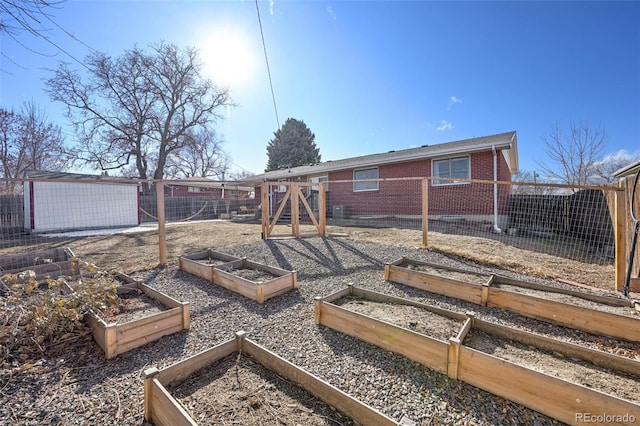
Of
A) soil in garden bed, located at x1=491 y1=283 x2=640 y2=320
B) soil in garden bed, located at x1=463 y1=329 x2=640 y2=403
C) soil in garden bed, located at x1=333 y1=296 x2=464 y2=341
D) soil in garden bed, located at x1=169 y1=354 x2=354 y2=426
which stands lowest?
soil in garden bed, located at x1=169 y1=354 x2=354 y2=426

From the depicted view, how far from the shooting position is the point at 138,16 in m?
6.48

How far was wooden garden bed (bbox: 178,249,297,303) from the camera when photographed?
333cm

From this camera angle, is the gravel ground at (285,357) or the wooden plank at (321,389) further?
the gravel ground at (285,357)

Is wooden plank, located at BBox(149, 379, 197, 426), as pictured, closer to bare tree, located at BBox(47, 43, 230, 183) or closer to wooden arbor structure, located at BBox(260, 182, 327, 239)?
wooden arbor structure, located at BBox(260, 182, 327, 239)

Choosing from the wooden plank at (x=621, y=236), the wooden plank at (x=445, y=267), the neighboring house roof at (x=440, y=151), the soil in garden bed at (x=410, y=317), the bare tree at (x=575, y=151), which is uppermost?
the bare tree at (x=575, y=151)

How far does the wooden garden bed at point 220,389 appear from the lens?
1385mm

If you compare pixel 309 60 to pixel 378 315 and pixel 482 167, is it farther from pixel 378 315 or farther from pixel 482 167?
pixel 378 315

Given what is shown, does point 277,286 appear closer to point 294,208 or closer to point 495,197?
point 294,208

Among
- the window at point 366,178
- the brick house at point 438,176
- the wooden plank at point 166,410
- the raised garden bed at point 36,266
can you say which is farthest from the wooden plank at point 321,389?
the window at point 366,178

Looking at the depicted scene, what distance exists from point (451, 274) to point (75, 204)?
1506 centimetres

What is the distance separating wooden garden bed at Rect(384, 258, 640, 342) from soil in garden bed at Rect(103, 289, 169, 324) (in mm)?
3145

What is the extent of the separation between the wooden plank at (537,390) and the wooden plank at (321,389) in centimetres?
82

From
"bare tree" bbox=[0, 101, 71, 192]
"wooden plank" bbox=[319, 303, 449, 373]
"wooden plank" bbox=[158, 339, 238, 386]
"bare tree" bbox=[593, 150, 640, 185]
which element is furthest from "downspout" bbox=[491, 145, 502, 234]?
"bare tree" bbox=[0, 101, 71, 192]

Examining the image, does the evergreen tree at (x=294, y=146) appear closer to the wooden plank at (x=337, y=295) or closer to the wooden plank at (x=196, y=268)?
the wooden plank at (x=196, y=268)
